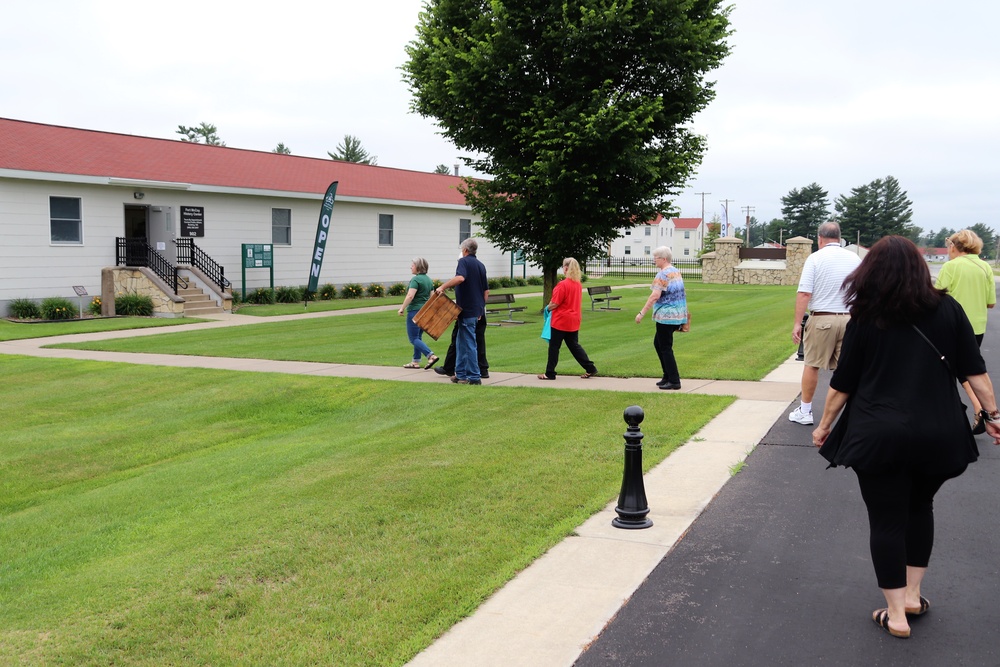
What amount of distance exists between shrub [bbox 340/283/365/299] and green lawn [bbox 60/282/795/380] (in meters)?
7.27

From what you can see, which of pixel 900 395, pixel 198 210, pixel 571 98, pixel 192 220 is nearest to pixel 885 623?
pixel 900 395

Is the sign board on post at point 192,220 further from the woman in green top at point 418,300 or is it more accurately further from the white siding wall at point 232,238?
the woman in green top at point 418,300

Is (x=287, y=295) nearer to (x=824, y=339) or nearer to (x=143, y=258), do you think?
(x=143, y=258)

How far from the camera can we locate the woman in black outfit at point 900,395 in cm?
404

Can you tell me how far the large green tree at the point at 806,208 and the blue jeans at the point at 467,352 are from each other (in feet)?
361

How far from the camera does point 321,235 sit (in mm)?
28328

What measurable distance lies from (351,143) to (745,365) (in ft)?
232

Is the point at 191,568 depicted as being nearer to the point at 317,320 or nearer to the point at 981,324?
the point at 981,324

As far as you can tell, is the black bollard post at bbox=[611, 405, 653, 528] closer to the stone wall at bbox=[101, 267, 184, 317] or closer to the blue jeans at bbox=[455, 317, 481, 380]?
the blue jeans at bbox=[455, 317, 481, 380]

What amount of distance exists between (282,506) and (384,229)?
28.1 metres

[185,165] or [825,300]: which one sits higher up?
[185,165]

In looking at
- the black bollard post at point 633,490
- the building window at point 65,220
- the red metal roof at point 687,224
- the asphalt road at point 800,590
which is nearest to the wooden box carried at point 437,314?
the asphalt road at point 800,590

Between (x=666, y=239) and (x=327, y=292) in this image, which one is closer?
(x=327, y=292)

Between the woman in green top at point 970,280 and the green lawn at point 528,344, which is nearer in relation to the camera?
the woman in green top at point 970,280
